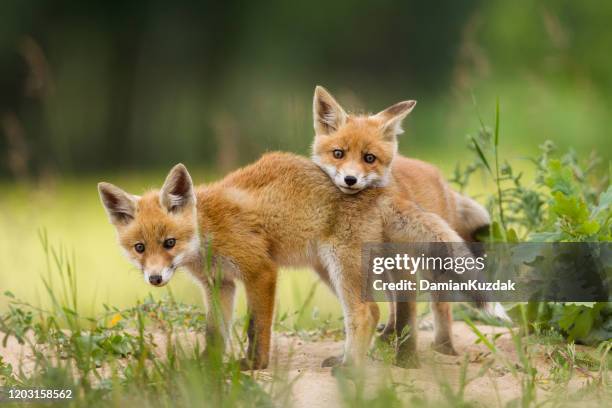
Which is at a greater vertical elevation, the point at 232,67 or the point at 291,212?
the point at 232,67

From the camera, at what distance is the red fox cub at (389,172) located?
5.10 meters

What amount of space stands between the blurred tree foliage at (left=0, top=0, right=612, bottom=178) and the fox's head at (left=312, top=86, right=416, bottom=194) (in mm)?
10220

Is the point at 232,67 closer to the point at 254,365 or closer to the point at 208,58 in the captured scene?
the point at 208,58

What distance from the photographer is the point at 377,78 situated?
19500 mm

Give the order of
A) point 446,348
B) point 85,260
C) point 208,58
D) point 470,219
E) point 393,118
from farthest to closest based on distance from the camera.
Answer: point 208,58 → point 85,260 → point 470,219 → point 393,118 → point 446,348

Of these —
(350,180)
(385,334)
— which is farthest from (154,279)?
(385,334)

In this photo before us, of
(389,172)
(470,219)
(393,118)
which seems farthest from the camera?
(470,219)

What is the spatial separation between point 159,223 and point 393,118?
1709 millimetres

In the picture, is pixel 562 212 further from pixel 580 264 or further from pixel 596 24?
pixel 596 24

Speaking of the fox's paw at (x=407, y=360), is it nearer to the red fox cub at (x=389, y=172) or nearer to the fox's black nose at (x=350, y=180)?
the red fox cub at (x=389, y=172)

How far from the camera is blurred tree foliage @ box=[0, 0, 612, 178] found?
670 inches

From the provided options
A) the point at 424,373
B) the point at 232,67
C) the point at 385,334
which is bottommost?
the point at 424,373

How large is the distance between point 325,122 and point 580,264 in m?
1.78

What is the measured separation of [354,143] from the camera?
5445mm
